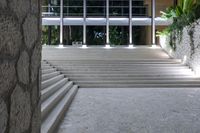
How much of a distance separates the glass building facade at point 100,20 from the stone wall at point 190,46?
7.87m

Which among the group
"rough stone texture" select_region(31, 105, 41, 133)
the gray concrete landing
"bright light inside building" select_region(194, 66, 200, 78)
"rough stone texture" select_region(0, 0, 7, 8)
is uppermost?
"rough stone texture" select_region(0, 0, 7, 8)

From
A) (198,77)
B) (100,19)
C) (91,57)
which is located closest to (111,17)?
(100,19)

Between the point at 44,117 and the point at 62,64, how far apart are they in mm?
10218

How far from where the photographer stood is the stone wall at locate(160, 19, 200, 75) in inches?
540

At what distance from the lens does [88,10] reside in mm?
25766

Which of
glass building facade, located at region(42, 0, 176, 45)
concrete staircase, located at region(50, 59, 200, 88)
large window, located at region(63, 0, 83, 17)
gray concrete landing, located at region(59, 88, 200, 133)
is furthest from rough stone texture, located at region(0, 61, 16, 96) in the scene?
large window, located at region(63, 0, 83, 17)

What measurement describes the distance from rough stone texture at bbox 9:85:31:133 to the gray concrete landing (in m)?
2.77

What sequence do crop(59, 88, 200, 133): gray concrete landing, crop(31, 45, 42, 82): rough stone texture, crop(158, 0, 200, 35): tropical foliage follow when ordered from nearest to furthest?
1. crop(31, 45, 42, 82): rough stone texture
2. crop(59, 88, 200, 133): gray concrete landing
3. crop(158, 0, 200, 35): tropical foliage

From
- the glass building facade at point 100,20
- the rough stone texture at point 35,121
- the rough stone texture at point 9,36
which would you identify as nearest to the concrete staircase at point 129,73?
the glass building facade at point 100,20

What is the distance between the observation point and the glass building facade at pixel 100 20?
81.3 ft

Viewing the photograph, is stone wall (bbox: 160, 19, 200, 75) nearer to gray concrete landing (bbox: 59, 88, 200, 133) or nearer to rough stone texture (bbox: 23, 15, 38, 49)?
gray concrete landing (bbox: 59, 88, 200, 133)

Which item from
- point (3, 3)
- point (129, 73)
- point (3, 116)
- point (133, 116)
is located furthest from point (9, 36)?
point (129, 73)

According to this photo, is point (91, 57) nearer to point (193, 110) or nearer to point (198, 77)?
point (198, 77)

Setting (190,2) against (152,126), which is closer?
(152,126)
